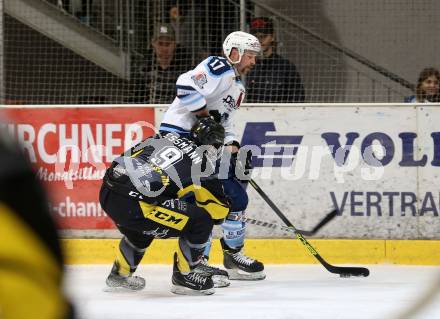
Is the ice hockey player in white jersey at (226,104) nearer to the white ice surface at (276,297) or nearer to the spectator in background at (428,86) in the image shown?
the white ice surface at (276,297)

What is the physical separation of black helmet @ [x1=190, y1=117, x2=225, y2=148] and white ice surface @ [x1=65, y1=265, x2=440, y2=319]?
71 centimetres

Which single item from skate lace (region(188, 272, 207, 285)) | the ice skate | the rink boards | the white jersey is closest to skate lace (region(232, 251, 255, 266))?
the ice skate

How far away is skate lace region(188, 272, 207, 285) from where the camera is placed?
4.42 metres

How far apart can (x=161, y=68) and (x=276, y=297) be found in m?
2.13

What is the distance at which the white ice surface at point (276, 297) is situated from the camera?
3943 millimetres

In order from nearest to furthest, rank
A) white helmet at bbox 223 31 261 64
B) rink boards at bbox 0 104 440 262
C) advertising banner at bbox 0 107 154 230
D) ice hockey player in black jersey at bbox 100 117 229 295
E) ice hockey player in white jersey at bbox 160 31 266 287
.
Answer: ice hockey player in black jersey at bbox 100 117 229 295 < ice hockey player in white jersey at bbox 160 31 266 287 < white helmet at bbox 223 31 261 64 < rink boards at bbox 0 104 440 262 < advertising banner at bbox 0 107 154 230

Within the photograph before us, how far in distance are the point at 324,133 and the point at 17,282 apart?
4.79m

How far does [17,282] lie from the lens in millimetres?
820

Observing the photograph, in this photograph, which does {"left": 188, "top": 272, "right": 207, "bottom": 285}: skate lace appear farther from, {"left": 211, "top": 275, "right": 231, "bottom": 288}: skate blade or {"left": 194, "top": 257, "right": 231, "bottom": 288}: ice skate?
{"left": 211, "top": 275, "right": 231, "bottom": 288}: skate blade

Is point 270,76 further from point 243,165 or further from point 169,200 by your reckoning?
Result: point 169,200

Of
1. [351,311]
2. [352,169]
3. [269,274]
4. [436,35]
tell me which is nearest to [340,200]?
[352,169]

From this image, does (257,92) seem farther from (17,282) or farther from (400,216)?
(17,282)

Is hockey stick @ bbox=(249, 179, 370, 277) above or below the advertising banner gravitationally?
below

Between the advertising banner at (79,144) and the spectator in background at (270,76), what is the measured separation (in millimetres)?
671
